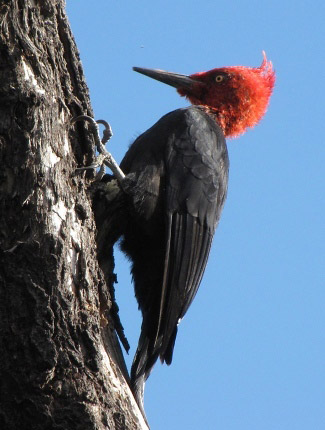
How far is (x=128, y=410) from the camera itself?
9.19 ft

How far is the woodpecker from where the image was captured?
3719 millimetres

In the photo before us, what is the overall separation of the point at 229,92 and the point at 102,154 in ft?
6.36

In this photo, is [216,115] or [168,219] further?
[216,115]

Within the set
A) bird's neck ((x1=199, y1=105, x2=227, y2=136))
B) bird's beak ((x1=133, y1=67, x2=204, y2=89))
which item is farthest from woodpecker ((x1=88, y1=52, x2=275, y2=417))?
bird's beak ((x1=133, y1=67, x2=204, y2=89))

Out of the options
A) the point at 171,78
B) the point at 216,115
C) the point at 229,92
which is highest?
the point at 171,78

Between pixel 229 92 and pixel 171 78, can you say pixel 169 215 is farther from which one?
pixel 171 78

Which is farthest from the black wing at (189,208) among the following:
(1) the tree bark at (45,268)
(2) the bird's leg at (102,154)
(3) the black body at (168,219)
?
(1) the tree bark at (45,268)

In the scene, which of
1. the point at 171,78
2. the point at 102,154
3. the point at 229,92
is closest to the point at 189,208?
the point at 102,154

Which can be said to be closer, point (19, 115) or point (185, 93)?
point (19, 115)

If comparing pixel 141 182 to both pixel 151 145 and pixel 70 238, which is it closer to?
pixel 151 145

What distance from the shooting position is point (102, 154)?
146 inches

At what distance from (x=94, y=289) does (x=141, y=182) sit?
3.62 ft

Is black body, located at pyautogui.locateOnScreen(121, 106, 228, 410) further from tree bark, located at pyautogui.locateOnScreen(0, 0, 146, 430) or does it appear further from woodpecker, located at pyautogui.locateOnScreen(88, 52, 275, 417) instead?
tree bark, located at pyautogui.locateOnScreen(0, 0, 146, 430)

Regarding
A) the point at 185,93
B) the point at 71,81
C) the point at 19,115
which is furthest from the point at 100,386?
the point at 185,93
